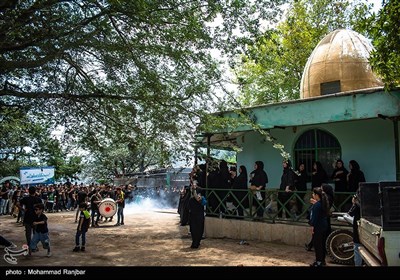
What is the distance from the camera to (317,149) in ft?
40.6

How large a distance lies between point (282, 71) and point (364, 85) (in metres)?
14.9

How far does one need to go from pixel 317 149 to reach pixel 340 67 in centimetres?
357

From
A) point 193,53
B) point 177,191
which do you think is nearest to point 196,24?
point 193,53

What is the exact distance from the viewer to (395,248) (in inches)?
161

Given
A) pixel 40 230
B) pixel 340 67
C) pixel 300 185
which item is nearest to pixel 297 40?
pixel 340 67

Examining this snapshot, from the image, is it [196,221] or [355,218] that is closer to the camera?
[355,218]

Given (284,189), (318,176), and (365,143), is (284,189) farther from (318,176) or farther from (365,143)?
(365,143)

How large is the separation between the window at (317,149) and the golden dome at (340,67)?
2.40 meters

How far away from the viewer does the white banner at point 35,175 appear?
23.7 m

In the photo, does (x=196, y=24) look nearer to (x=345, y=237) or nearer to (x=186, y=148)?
(x=186, y=148)

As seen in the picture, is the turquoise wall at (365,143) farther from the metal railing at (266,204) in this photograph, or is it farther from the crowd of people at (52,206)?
the crowd of people at (52,206)

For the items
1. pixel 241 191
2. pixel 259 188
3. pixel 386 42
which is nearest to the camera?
pixel 386 42

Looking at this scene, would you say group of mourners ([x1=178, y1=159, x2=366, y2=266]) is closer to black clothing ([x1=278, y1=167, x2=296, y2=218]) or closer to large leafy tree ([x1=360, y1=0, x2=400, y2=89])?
black clothing ([x1=278, y1=167, x2=296, y2=218])

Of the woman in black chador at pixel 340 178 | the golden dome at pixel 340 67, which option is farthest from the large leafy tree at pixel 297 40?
the woman in black chador at pixel 340 178
